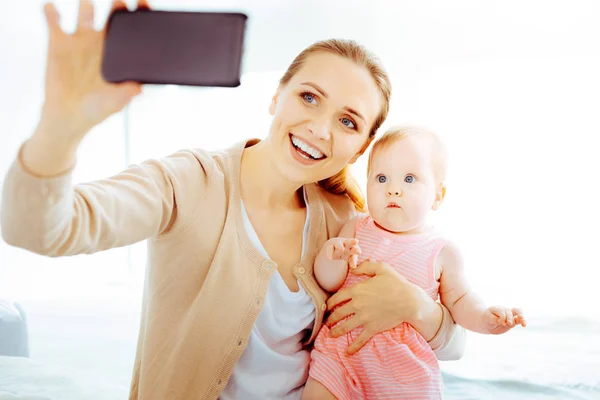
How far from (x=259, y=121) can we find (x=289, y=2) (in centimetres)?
49

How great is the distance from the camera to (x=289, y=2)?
2381 millimetres

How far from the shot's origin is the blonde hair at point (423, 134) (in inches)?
50.1

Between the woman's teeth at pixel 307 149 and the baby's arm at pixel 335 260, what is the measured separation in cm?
17

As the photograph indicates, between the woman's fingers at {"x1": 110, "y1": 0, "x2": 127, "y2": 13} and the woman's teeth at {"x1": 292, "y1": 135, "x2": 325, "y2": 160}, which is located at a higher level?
the woman's fingers at {"x1": 110, "y1": 0, "x2": 127, "y2": 13}

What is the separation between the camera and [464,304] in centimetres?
122

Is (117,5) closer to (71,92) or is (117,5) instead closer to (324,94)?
(71,92)

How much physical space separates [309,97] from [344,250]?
31 cm

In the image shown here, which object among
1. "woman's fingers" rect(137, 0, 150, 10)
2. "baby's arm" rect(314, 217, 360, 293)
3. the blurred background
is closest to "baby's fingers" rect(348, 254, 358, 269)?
"baby's arm" rect(314, 217, 360, 293)

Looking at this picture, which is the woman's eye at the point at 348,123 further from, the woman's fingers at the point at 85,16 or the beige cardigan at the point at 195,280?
the woman's fingers at the point at 85,16

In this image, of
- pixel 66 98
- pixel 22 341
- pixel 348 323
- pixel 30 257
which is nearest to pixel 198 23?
pixel 66 98

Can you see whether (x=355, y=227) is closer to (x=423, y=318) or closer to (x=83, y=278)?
(x=423, y=318)

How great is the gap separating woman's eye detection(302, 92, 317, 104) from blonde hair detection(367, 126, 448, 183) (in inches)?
7.7

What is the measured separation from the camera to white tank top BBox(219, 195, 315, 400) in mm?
1171

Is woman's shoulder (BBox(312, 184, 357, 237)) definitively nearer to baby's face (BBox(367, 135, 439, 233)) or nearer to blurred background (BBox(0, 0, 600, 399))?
baby's face (BBox(367, 135, 439, 233))
